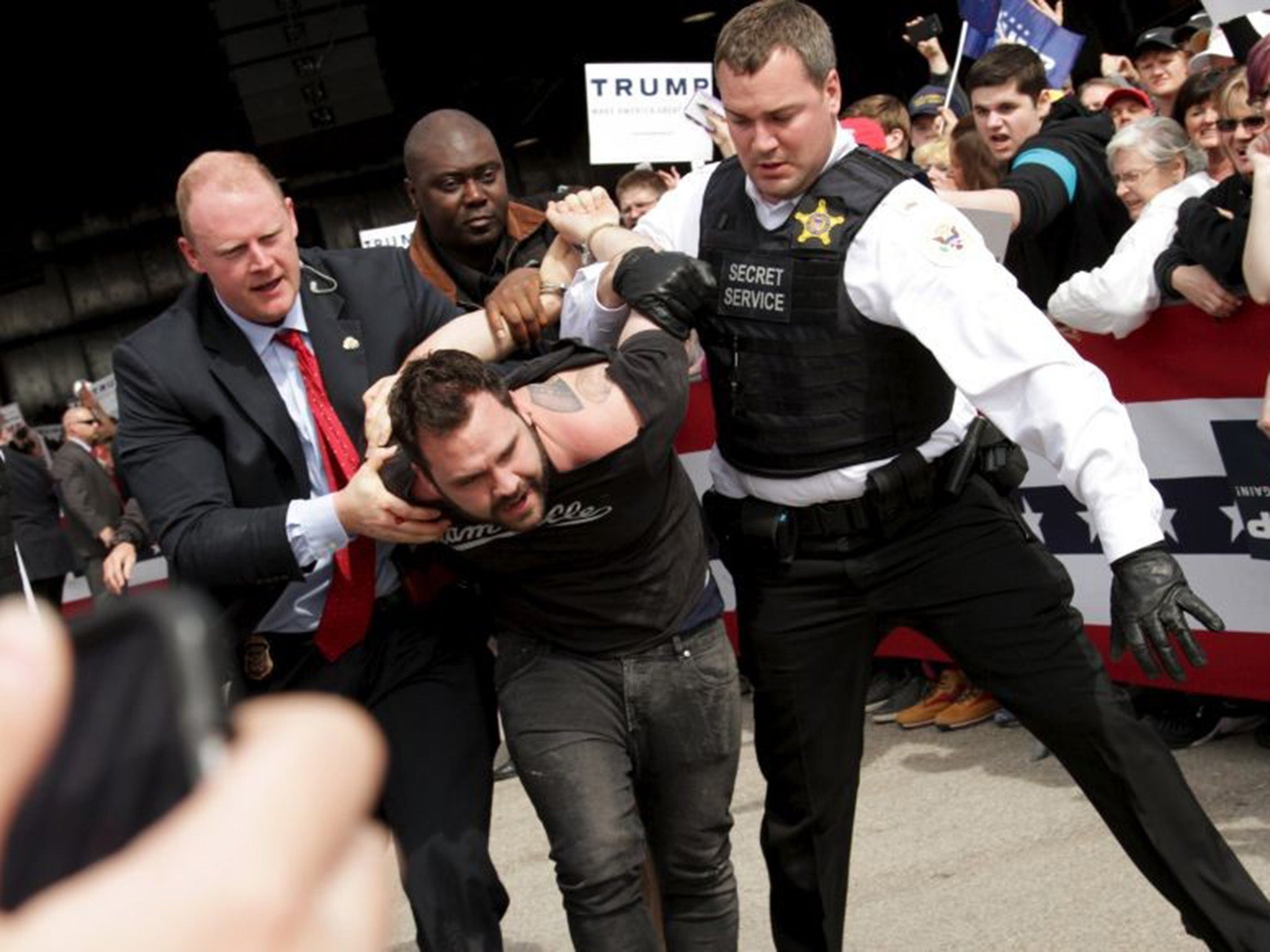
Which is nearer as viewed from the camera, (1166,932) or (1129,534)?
(1129,534)

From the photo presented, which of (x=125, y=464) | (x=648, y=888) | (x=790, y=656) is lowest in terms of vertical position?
(x=648, y=888)

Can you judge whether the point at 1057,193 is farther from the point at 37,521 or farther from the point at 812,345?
the point at 37,521

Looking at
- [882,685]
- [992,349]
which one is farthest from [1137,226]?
[882,685]

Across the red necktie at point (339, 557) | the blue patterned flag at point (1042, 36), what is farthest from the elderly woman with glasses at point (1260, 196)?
the blue patterned flag at point (1042, 36)

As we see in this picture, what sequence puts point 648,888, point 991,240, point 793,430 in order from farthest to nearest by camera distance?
point 991,240 → point 648,888 → point 793,430

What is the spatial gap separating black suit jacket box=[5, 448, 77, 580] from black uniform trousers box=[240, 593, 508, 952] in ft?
25.1

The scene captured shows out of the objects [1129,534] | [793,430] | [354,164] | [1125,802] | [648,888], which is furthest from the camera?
[354,164]

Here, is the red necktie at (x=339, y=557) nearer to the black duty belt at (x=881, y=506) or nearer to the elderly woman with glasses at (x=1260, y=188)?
the black duty belt at (x=881, y=506)

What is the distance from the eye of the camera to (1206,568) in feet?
15.4

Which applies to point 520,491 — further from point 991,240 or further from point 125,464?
point 991,240

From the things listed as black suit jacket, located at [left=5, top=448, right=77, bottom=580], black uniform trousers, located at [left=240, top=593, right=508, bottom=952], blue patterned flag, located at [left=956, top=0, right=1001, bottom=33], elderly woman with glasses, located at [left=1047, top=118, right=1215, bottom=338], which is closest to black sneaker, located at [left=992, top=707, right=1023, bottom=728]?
elderly woman with glasses, located at [left=1047, top=118, right=1215, bottom=338]

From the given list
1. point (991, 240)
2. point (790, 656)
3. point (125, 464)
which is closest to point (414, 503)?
point (125, 464)

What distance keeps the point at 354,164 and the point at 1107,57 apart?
15.1 m

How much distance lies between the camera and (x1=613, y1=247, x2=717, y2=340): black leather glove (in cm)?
320
